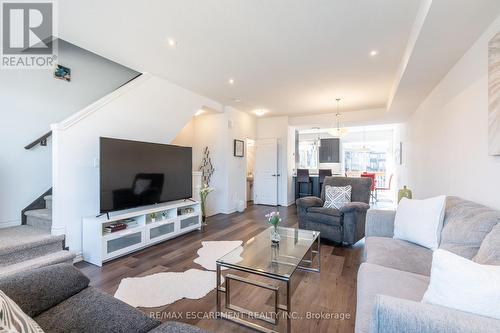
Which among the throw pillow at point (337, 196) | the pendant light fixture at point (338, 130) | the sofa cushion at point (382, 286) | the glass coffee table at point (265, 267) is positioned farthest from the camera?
the pendant light fixture at point (338, 130)

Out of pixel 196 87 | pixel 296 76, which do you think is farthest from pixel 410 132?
pixel 196 87

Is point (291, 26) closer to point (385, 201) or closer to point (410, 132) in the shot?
point (410, 132)

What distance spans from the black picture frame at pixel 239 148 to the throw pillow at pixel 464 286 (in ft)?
15.5

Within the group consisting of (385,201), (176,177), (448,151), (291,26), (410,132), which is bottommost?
(385,201)

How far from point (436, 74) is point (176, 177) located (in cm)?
385

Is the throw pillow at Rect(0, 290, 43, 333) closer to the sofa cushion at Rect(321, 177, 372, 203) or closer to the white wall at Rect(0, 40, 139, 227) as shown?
the white wall at Rect(0, 40, 139, 227)

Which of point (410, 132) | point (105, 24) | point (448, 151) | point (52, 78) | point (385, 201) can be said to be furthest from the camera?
point (385, 201)

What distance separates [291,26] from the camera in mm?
2328

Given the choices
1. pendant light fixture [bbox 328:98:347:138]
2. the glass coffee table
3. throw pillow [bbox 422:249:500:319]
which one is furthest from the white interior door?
throw pillow [bbox 422:249:500:319]

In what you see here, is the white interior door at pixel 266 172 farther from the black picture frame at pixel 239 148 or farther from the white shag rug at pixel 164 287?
the white shag rug at pixel 164 287

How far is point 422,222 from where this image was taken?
1.92 m

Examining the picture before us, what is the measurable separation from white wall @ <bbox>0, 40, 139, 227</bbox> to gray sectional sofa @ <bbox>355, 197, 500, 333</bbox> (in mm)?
3900

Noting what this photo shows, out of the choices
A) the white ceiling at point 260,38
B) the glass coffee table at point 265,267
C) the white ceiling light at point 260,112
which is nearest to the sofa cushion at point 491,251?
the glass coffee table at point 265,267

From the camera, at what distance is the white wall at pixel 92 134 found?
2631 millimetres
